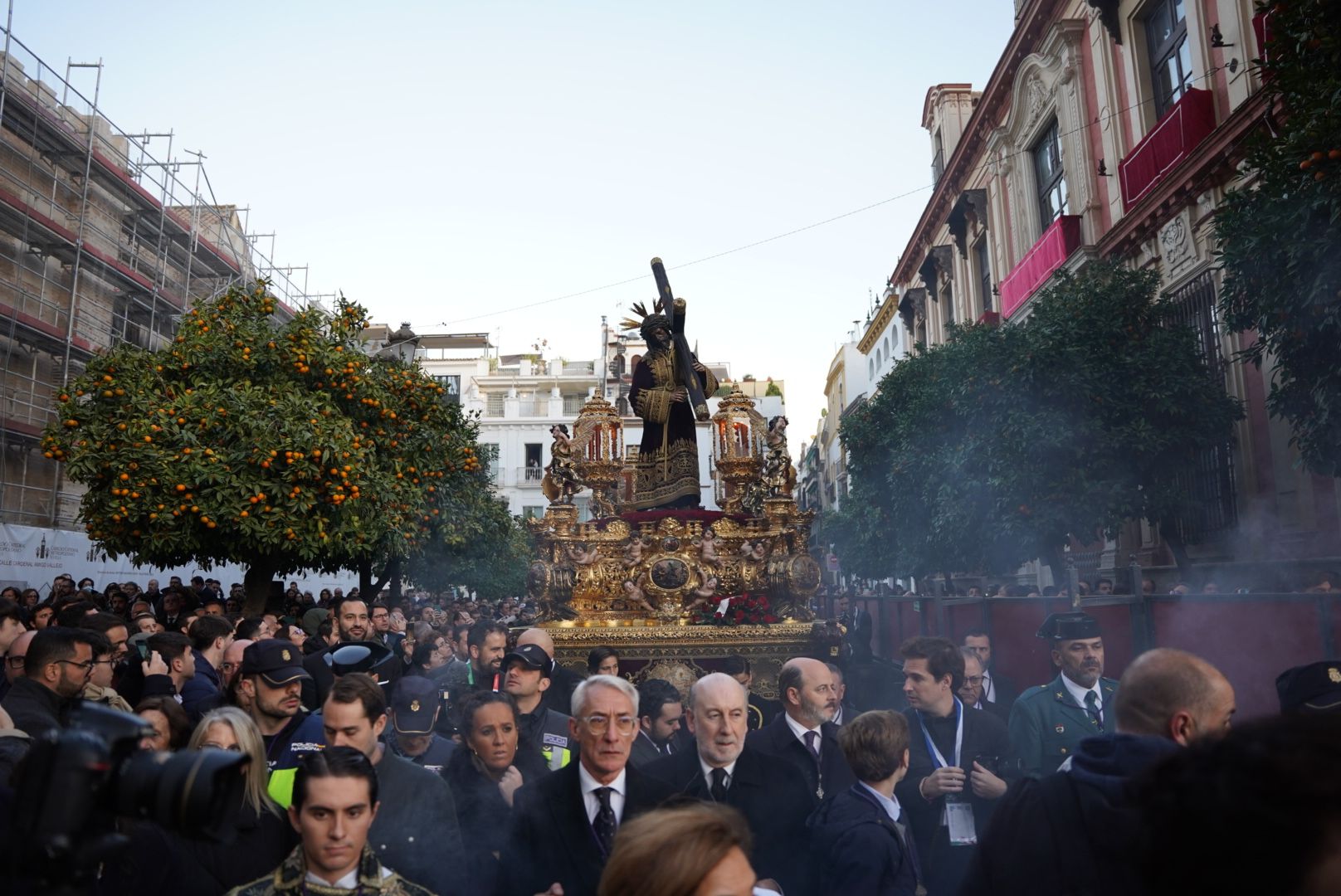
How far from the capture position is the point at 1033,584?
2625 centimetres

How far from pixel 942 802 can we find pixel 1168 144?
56.1ft

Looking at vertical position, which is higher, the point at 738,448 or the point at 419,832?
the point at 738,448

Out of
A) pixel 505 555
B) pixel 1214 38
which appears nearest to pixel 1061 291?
pixel 1214 38

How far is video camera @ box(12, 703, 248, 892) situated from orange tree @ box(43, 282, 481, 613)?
14404mm

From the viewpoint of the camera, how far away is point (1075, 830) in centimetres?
284

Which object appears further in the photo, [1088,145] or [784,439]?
[1088,145]

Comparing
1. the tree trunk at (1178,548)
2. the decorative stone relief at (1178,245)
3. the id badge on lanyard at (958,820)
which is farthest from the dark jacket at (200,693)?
the decorative stone relief at (1178,245)

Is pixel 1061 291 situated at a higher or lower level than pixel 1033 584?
higher

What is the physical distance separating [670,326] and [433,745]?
410 inches

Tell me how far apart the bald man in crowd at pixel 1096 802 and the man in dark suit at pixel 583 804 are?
5.12 feet

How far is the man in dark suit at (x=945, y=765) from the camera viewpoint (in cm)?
475

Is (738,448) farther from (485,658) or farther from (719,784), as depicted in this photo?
(719,784)

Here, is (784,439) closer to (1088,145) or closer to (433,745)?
(433,745)

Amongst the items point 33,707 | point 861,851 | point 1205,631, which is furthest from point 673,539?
point 861,851
